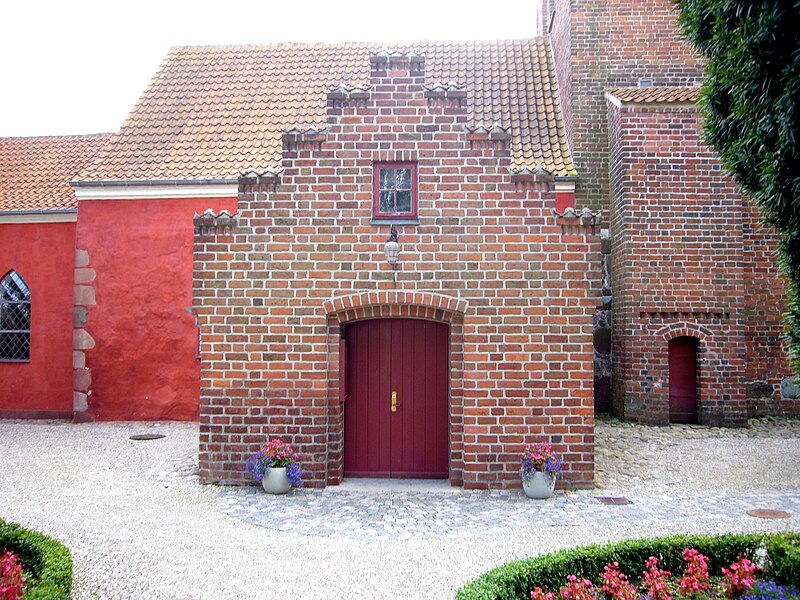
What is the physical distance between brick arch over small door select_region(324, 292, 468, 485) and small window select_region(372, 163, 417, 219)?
45.9 inches

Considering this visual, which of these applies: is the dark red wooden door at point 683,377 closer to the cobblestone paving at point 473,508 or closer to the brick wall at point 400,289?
the cobblestone paving at point 473,508

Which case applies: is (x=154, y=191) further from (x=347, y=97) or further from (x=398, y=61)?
(x=398, y=61)

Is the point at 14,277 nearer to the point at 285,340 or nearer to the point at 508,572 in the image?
the point at 285,340

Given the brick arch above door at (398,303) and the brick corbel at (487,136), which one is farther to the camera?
the brick corbel at (487,136)

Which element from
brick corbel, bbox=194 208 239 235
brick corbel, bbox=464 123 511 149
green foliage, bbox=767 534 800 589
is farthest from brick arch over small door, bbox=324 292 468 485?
green foliage, bbox=767 534 800 589

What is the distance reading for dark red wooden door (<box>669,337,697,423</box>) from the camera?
583 inches

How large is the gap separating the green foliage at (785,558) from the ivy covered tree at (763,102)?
57.8 inches

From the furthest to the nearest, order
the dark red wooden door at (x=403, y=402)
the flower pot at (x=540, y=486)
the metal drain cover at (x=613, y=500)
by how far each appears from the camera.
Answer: the dark red wooden door at (x=403, y=402) < the flower pot at (x=540, y=486) < the metal drain cover at (x=613, y=500)

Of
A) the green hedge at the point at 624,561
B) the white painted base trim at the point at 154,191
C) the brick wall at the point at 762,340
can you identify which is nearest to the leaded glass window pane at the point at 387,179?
the green hedge at the point at 624,561

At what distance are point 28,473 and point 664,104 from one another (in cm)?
1367

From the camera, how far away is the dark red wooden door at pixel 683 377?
14.8 meters

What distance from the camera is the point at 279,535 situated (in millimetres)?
7145

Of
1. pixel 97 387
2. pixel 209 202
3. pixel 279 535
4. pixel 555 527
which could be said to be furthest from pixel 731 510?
pixel 97 387

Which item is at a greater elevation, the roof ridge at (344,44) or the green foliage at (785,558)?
the roof ridge at (344,44)
